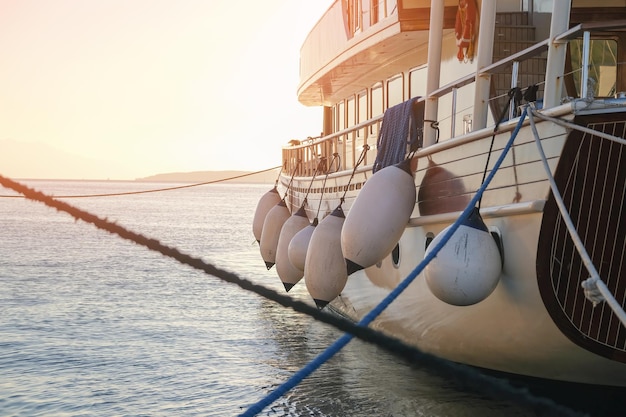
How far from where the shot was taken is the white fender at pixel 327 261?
35.5 feet

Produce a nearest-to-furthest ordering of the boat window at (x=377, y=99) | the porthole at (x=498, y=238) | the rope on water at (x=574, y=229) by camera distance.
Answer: the rope on water at (x=574, y=229) → the porthole at (x=498, y=238) → the boat window at (x=377, y=99)

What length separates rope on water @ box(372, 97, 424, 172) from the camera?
9430 millimetres

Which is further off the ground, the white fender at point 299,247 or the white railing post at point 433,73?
the white railing post at point 433,73

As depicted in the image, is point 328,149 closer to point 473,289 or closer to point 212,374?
point 212,374

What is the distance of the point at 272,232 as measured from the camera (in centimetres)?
1458

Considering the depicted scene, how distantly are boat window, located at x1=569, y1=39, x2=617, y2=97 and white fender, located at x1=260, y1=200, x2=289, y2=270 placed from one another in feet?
22.2

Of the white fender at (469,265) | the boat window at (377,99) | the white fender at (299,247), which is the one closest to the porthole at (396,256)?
the white fender at (299,247)

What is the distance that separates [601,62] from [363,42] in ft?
12.6

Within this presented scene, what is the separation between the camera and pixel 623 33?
895cm

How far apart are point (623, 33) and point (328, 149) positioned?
17.7ft

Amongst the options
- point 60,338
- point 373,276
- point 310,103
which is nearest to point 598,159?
point 373,276

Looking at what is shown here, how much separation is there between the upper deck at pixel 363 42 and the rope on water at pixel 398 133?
134 centimetres

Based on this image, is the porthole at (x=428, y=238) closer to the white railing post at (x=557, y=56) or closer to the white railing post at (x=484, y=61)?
the white railing post at (x=484, y=61)

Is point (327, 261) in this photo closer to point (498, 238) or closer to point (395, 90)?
point (395, 90)
